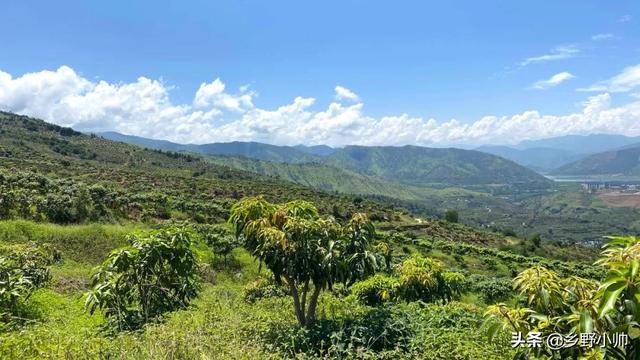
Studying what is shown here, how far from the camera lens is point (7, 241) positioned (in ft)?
54.9

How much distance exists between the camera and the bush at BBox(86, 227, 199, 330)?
8.68 metres

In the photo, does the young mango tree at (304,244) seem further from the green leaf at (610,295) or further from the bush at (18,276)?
the green leaf at (610,295)

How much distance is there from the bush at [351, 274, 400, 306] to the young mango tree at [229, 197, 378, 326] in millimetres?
2818

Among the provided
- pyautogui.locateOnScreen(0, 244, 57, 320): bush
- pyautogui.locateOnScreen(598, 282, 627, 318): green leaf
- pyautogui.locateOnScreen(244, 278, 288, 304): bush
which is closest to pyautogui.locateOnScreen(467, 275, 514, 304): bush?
pyautogui.locateOnScreen(244, 278, 288, 304): bush

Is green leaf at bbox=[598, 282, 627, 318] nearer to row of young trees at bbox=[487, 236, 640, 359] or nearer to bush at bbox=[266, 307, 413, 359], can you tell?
row of young trees at bbox=[487, 236, 640, 359]

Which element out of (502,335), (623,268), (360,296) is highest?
(623,268)

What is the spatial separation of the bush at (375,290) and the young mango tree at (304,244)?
2818mm

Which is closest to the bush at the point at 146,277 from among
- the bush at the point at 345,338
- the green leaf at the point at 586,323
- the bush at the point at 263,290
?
the bush at the point at 345,338

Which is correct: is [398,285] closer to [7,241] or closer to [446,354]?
[446,354]

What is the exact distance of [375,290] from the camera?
37.9 ft

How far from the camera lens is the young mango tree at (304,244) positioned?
795 cm

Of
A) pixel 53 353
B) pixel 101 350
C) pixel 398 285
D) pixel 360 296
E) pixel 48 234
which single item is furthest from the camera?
pixel 48 234

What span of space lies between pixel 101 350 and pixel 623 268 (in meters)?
5.85

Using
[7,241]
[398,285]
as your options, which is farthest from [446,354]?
[7,241]
